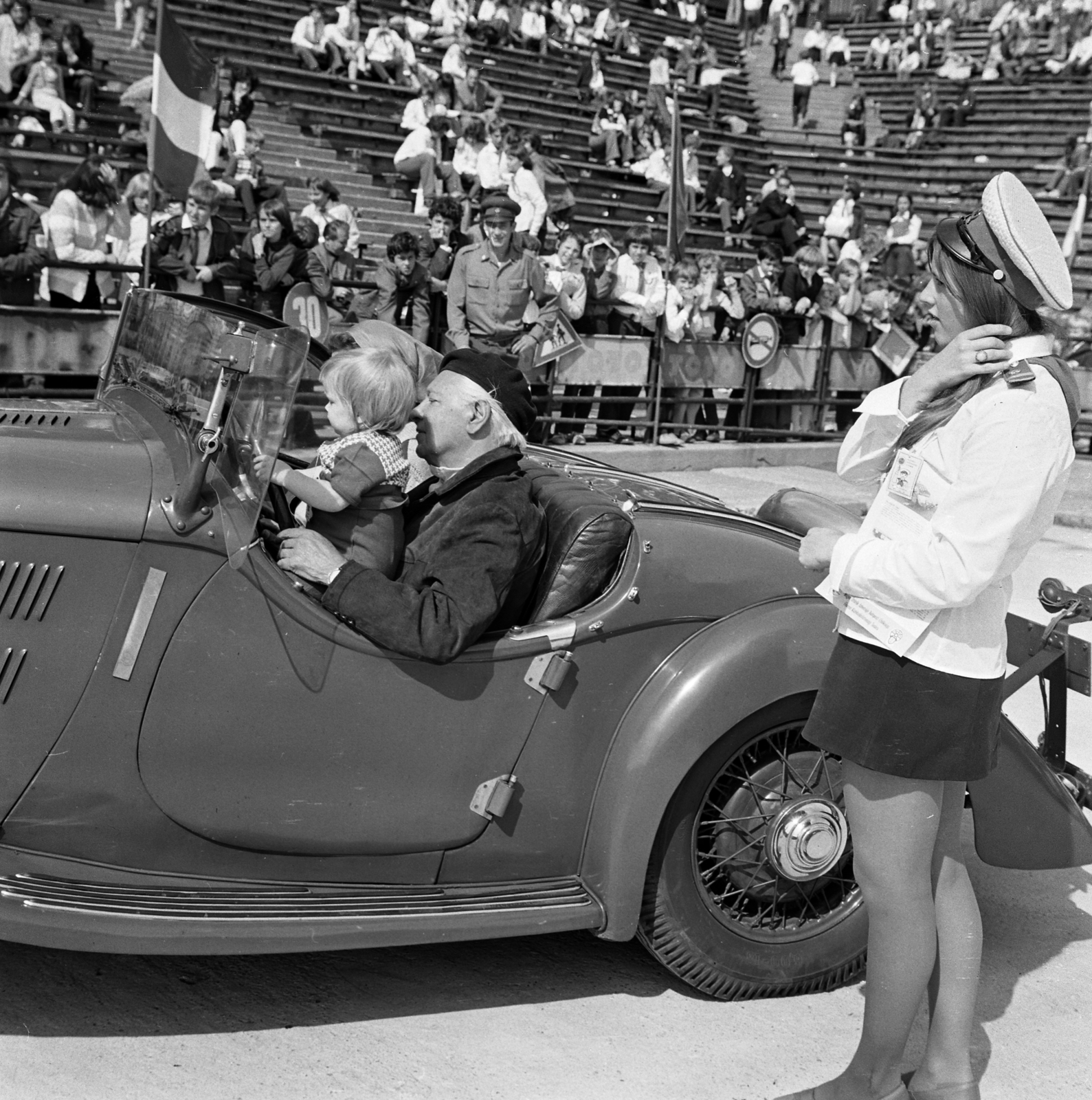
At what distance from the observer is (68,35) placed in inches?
590

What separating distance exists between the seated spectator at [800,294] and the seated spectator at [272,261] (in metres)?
5.23

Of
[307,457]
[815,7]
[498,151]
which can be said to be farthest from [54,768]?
[815,7]

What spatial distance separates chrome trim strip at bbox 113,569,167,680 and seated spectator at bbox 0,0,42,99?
1308 cm

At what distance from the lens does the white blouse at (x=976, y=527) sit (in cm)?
214

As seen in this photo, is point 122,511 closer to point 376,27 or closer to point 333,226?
point 333,226

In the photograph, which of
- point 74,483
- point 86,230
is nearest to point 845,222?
point 86,230

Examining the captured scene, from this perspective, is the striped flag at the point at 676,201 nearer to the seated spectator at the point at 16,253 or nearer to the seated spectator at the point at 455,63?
the seated spectator at the point at 16,253

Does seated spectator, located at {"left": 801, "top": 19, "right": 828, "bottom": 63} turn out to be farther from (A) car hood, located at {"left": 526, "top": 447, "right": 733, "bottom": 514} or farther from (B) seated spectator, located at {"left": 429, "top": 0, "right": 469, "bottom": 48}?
(A) car hood, located at {"left": 526, "top": 447, "right": 733, "bottom": 514}

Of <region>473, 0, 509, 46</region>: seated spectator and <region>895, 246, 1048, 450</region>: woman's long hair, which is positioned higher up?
<region>473, 0, 509, 46</region>: seated spectator

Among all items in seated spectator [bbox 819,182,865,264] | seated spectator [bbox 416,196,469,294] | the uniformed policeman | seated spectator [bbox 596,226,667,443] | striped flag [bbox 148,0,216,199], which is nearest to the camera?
striped flag [bbox 148,0,216,199]

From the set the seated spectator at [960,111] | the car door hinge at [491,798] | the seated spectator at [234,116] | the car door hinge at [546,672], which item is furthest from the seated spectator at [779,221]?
Answer: the car door hinge at [491,798]

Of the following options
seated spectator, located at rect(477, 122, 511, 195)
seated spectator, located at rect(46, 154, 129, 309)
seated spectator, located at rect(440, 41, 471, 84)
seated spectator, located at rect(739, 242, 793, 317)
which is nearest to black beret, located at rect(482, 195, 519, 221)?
seated spectator, located at rect(46, 154, 129, 309)

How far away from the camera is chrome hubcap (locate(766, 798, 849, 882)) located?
118 inches

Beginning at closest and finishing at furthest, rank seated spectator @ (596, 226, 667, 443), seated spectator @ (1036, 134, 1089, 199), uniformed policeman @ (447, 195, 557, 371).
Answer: uniformed policeman @ (447, 195, 557, 371)
seated spectator @ (596, 226, 667, 443)
seated spectator @ (1036, 134, 1089, 199)
